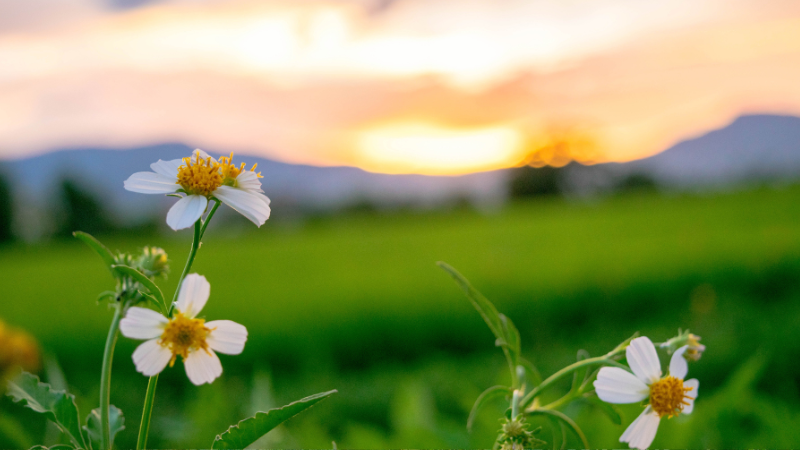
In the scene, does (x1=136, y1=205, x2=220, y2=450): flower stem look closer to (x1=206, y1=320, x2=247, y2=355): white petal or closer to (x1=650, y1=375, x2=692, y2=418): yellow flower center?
(x1=206, y1=320, x2=247, y2=355): white petal

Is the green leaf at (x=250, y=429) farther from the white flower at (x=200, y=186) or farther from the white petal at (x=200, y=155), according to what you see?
the white petal at (x=200, y=155)

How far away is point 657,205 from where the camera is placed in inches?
453

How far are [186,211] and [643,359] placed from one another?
432 mm

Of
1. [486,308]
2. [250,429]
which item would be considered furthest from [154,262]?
[486,308]

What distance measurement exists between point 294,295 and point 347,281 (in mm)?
714

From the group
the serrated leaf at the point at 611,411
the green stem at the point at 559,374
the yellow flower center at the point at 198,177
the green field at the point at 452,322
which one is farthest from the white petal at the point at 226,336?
the green field at the point at 452,322

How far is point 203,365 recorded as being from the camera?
47 cm

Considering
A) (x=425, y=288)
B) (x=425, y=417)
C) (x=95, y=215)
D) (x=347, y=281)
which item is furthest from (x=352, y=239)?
(x=95, y=215)

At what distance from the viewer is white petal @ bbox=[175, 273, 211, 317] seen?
45 centimetres

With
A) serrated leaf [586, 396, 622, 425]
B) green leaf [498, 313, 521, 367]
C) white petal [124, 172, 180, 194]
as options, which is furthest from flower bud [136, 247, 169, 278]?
serrated leaf [586, 396, 622, 425]

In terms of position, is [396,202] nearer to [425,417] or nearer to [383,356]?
[383,356]

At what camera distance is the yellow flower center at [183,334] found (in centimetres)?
45

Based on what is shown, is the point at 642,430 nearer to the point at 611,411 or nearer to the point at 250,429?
the point at 611,411

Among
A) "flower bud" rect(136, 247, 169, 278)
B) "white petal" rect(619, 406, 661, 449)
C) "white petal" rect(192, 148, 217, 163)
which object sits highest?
"white petal" rect(192, 148, 217, 163)
